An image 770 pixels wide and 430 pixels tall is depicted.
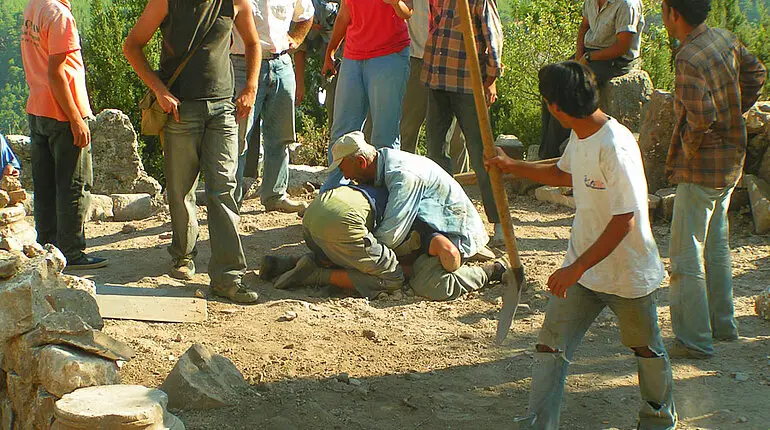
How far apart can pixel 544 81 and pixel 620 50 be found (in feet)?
14.0

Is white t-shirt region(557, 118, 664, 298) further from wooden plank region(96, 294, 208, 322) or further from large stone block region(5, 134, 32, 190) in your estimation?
large stone block region(5, 134, 32, 190)

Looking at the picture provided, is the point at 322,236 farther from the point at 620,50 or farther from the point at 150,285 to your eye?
the point at 620,50

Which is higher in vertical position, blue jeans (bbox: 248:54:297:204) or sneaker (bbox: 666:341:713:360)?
blue jeans (bbox: 248:54:297:204)

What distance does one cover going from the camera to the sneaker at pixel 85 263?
6.42 meters

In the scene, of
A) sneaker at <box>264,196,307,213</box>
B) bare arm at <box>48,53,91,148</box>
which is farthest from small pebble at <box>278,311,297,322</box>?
sneaker at <box>264,196,307,213</box>

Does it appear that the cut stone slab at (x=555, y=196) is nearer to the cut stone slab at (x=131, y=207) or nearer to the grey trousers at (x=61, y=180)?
the cut stone slab at (x=131, y=207)

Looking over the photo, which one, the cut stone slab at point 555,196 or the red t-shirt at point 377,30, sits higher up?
the red t-shirt at point 377,30

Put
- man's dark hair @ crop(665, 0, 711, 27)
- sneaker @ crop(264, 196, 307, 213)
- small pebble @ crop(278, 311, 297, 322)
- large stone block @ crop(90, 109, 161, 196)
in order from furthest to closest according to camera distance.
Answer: large stone block @ crop(90, 109, 161, 196)
sneaker @ crop(264, 196, 307, 213)
small pebble @ crop(278, 311, 297, 322)
man's dark hair @ crop(665, 0, 711, 27)

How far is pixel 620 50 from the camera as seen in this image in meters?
7.63

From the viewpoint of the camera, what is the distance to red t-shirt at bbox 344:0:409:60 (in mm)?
6684

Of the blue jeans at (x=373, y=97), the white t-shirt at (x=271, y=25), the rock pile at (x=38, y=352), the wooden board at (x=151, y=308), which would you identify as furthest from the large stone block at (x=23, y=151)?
the rock pile at (x=38, y=352)

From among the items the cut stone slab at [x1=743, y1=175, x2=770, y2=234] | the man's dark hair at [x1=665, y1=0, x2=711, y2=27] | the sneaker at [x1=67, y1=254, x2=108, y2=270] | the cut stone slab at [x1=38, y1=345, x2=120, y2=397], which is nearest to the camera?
the cut stone slab at [x1=38, y1=345, x2=120, y2=397]

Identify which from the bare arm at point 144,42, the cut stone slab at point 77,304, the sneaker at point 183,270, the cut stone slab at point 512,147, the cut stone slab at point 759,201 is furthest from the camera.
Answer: the cut stone slab at point 512,147

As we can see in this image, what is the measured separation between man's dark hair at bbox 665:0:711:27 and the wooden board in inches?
127
